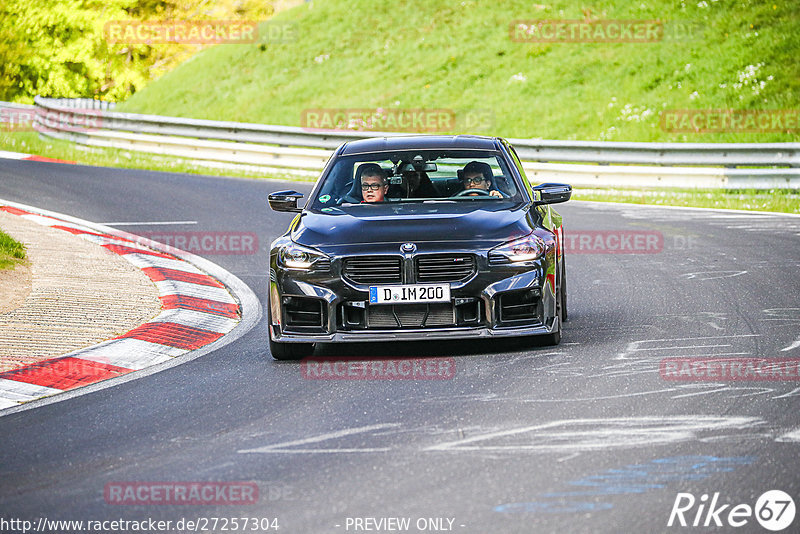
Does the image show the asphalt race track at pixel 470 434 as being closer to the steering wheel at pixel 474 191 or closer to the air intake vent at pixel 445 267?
the air intake vent at pixel 445 267

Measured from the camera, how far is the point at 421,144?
966 centimetres

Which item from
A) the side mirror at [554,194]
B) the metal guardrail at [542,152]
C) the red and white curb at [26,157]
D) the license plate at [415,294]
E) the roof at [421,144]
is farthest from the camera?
the red and white curb at [26,157]

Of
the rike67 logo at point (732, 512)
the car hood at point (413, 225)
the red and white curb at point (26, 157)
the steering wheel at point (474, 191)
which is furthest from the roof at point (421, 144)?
the red and white curb at point (26, 157)

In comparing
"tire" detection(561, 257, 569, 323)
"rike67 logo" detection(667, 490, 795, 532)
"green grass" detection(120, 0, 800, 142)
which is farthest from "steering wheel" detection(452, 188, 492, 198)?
"green grass" detection(120, 0, 800, 142)

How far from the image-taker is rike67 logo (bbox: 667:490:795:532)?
4.65 meters

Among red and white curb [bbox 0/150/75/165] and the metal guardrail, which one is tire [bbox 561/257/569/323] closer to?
the metal guardrail

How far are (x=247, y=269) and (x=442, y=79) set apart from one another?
2353 cm

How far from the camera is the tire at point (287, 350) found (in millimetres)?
8391

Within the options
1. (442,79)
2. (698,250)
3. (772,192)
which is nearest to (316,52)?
(442,79)

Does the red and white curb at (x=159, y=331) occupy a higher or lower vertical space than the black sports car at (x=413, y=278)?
lower

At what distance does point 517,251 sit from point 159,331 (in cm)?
313

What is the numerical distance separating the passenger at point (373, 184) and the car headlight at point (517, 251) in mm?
1490

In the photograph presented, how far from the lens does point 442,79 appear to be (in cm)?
3575

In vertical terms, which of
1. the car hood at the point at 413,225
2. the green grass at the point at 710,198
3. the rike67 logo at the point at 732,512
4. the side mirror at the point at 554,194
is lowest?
the green grass at the point at 710,198
